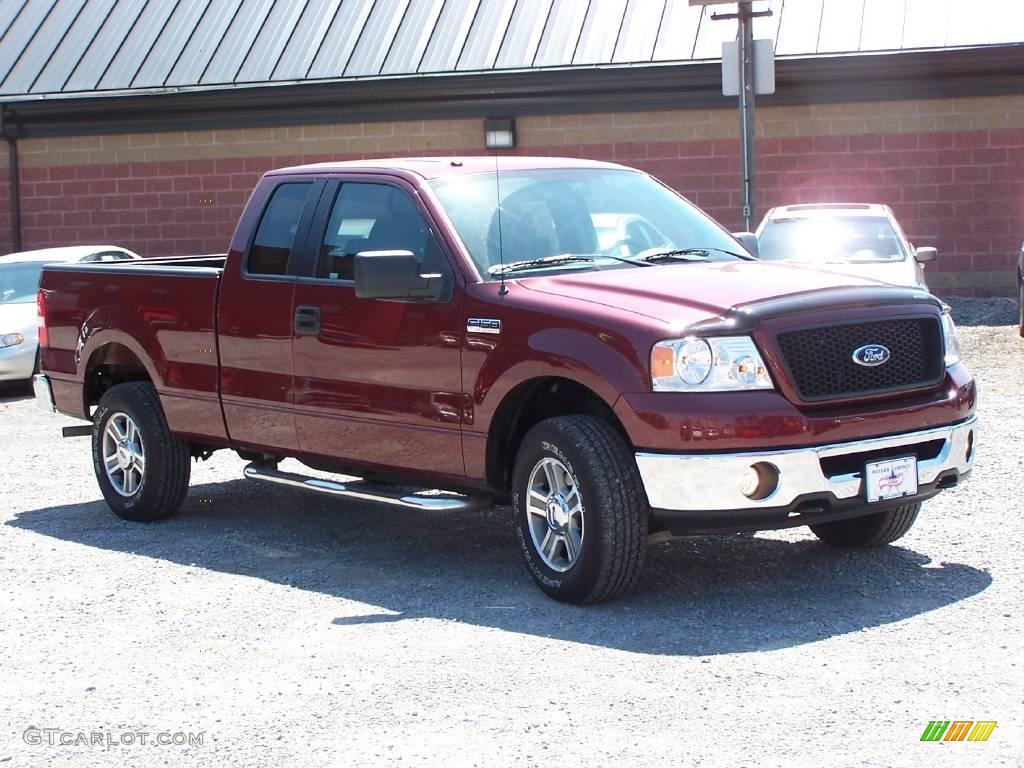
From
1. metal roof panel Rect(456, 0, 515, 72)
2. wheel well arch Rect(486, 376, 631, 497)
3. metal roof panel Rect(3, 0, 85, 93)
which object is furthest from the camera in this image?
metal roof panel Rect(3, 0, 85, 93)

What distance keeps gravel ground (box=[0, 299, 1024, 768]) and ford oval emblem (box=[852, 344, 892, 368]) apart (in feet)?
3.25

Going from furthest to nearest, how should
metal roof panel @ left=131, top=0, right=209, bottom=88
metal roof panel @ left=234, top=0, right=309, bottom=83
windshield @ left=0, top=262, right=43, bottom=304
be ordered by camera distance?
metal roof panel @ left=131, top=0, right=209, bottom=88 → metal roof panel @ left=234, top=0, right=309, bottom=83 → windshield @ left=0, top=262, right=43, bottom=304

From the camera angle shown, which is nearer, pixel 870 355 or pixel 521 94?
pixel 870 355

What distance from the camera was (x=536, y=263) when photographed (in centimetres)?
723

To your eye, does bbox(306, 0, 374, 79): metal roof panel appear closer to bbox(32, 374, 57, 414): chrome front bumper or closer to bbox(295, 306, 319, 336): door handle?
bbox(32, 374, 57, 414): chrome front bumper

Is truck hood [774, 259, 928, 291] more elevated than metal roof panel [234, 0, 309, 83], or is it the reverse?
metal roof panel [234, 0, 309, 83]

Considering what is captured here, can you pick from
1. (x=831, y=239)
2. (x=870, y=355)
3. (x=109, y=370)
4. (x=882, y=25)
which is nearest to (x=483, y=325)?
(x=870, y=355)

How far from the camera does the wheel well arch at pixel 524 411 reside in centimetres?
687

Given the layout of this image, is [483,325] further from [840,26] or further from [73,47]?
[73,47]

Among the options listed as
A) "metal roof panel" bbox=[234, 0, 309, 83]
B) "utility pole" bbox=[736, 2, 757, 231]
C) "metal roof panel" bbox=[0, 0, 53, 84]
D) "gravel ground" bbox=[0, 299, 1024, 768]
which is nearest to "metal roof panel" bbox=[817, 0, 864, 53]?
"utility pole" bbox=[736, 2, 757, 231]

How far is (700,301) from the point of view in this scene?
6461 millimetres

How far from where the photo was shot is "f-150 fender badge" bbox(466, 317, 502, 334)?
271 inches

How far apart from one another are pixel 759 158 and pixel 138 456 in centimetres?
1294

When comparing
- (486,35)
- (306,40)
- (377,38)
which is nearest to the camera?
(486,35)
